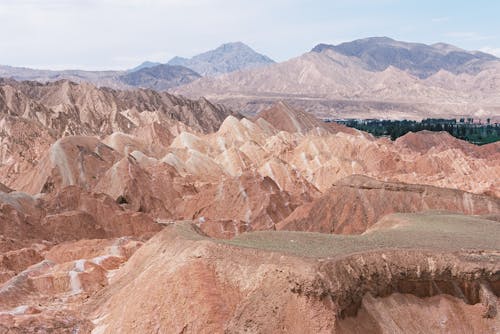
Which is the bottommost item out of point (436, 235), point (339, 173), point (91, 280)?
point (339, 173)

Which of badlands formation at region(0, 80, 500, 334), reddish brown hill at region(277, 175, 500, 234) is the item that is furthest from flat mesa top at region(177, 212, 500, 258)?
reddish brown hill at region(277, 175, 500, 234)

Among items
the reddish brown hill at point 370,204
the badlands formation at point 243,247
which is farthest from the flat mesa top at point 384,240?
the reddish brown hill at point 370,204

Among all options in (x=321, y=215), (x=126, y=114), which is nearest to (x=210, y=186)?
(x=321, y=215)

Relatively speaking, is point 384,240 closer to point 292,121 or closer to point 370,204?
point 370,204

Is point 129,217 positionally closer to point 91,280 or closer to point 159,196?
point 159,196

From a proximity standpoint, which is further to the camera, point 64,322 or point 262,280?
point 64,322

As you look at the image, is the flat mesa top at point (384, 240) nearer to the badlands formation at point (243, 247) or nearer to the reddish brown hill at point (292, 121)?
the badlands formation at point (243, 247)

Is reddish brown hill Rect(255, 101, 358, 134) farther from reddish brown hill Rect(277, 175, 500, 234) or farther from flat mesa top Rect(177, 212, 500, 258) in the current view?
flat mesa top Rect(177, 212, 500, 258)

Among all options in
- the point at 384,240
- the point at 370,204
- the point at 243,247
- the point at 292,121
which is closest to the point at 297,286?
the point at 243,247
